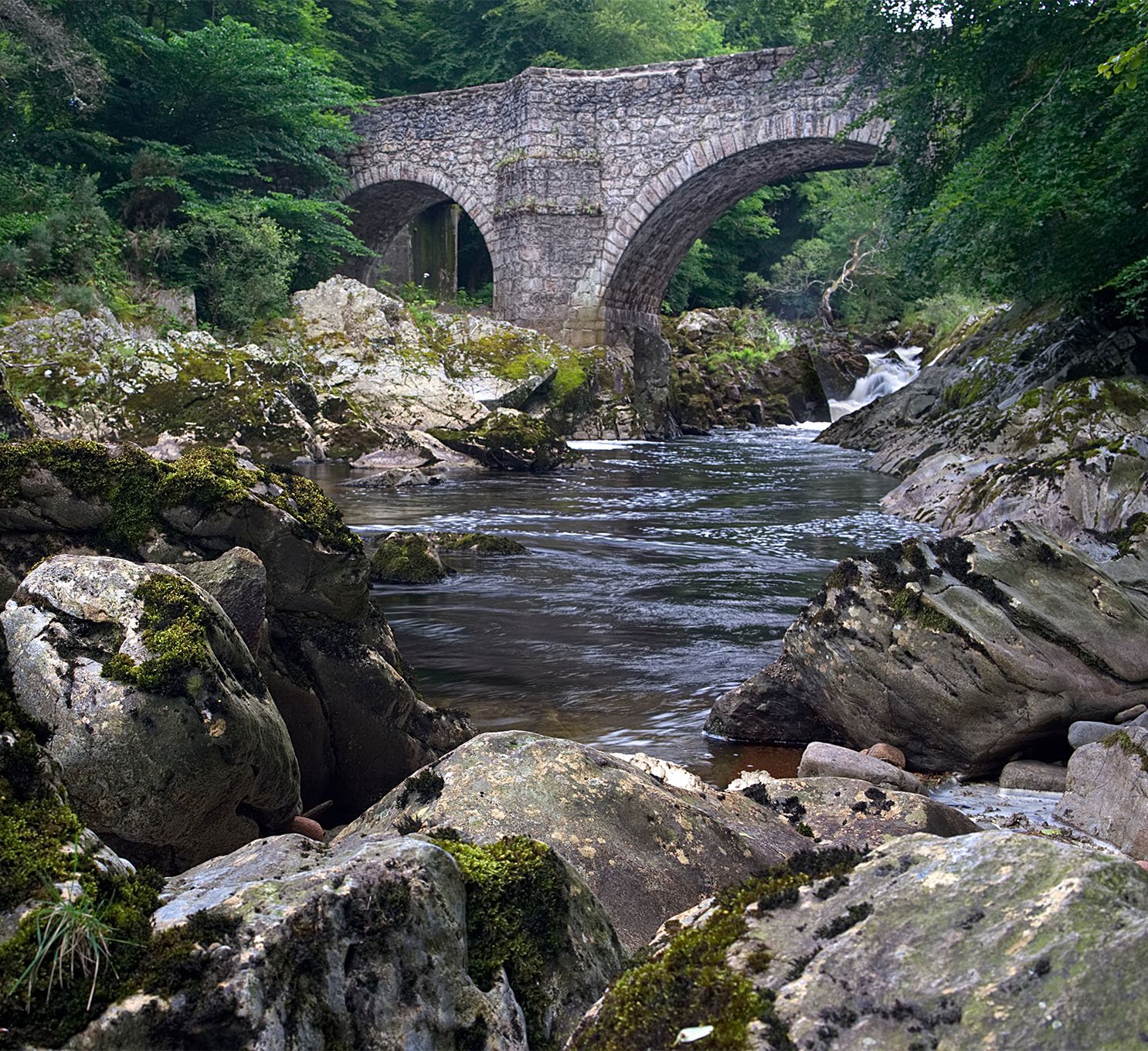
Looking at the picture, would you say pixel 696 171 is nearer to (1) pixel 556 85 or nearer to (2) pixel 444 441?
(1) pixel 556 85

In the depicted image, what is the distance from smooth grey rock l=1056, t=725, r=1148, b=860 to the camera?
3000 mm

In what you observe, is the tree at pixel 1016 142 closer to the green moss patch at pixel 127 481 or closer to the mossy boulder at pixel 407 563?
the mossy boulder at pixel 407 563

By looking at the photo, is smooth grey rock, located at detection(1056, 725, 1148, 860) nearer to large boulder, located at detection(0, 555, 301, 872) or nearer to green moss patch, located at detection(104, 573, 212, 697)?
large boulder, located at detection(0, 555, 301, 872)

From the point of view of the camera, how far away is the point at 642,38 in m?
29.1

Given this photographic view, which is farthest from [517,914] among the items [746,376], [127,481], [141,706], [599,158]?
[746,376]

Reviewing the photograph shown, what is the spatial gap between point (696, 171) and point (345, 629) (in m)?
19.3

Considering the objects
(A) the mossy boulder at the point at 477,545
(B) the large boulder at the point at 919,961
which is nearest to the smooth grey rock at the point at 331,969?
(B) the large boulder at the point at 919,961

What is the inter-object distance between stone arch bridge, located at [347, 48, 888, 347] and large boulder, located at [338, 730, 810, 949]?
19.0 m

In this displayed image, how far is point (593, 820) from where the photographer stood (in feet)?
7.97

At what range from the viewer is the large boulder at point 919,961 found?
1.09 meters

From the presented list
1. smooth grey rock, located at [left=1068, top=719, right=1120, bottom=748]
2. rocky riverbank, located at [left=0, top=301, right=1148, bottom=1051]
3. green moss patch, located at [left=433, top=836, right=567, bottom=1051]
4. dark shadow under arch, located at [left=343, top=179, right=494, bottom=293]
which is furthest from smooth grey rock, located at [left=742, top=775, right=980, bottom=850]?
dark shadow under arch, located at [left=343, top=179, right=494, bottom=293]

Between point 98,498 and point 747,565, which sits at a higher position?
point 98,498

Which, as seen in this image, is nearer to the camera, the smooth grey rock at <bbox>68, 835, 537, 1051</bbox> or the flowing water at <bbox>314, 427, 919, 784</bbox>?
the smooth grey rock at <bbox>68, 835, 537, 1051</bbox>

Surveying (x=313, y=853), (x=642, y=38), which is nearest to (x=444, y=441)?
(x=313, y=853)
